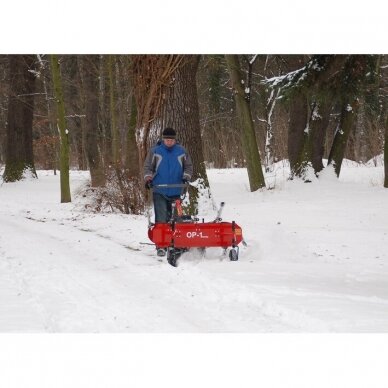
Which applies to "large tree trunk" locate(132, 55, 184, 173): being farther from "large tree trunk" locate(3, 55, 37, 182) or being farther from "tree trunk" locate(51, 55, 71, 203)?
"large tree trunk" locate(3, 55, 37, 182)

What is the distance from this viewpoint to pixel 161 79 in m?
10.8

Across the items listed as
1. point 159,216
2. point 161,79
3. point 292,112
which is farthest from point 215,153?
point 159,216

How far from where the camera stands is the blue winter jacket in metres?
8.39

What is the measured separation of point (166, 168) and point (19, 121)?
1570cm

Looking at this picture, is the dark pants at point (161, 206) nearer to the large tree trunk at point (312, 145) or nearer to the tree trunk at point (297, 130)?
the large tree trunk at point (312, 145)

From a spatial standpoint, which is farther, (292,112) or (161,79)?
(292,112)

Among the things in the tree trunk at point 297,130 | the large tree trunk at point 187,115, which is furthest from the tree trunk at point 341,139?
the large tree trunk at point 187,115

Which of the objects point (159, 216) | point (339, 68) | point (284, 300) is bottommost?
point (284, 300)

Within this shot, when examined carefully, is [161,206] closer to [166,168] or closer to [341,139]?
[166,168]

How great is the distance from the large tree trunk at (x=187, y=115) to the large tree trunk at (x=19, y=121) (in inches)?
478

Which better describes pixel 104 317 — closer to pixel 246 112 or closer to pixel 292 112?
pixel 246 112

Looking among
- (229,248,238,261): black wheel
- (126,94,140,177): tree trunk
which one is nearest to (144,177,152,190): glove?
(229,248,238,261): black wheel

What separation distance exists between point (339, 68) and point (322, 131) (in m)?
7.17

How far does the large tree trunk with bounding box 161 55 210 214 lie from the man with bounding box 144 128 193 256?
8.04 feet
